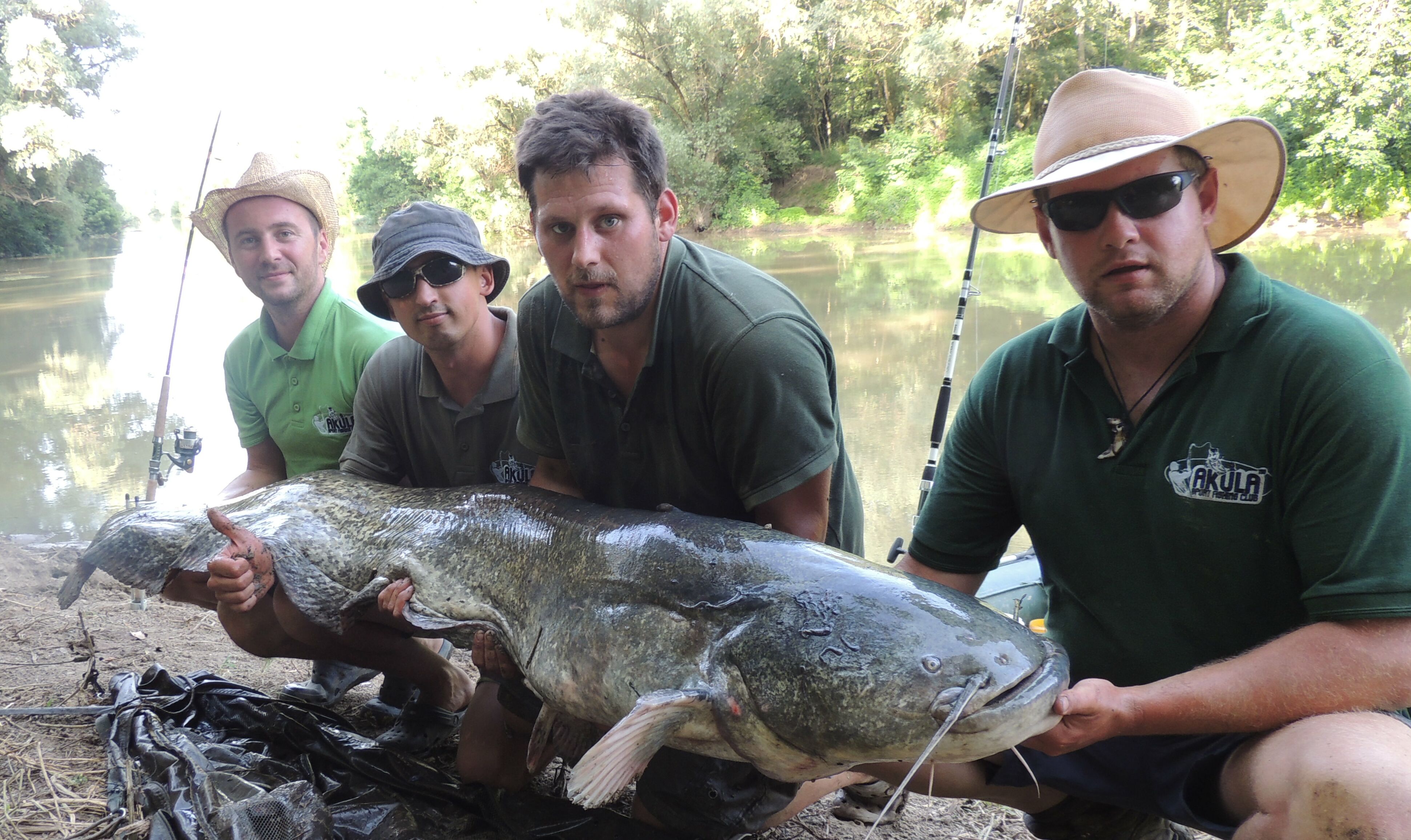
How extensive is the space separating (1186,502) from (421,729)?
104 inches

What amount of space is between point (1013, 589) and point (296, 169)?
363 cm

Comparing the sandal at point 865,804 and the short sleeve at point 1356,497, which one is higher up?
the short sleeve at point 1356,497

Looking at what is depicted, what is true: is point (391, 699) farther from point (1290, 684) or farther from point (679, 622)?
point (1290, 684)

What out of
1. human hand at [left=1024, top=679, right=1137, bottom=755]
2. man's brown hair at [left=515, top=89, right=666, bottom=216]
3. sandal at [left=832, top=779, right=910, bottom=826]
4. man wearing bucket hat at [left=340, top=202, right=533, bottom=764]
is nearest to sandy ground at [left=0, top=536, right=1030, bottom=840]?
sandal at [left=832, top=779, right=910, bottom=826]

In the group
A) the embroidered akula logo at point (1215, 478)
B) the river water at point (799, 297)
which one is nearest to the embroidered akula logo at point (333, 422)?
the embroidered akula logo at point (1215, 478)

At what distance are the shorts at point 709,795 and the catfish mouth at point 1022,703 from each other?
2.99 ft

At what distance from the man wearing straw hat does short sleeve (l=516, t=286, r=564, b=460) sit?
43.6 inches

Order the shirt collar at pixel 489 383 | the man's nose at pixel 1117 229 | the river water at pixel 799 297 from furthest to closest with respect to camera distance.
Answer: the river water at pixel 799 297 → the shirt collar at pixel 489 383 → the man's nose at pixel 1117 229

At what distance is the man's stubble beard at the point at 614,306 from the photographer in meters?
2.63

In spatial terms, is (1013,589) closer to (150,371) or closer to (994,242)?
(150,371)

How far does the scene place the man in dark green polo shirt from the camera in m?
2.49

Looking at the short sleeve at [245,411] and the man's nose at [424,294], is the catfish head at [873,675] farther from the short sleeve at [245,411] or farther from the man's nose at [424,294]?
the short sleeve at [245,411]

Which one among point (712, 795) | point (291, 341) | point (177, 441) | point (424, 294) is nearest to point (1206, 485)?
point (712, 795)

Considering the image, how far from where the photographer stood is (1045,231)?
2.38m
